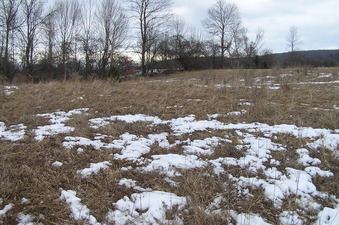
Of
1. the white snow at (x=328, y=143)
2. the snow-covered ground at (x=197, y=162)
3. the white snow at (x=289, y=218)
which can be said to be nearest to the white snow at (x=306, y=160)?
the snow-covered ground at (x=197, y=162)

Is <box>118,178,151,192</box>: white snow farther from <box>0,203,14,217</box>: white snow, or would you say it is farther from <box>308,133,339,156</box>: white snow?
<box>308,133,339,156</box>: white snow

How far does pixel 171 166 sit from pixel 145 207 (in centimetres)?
74

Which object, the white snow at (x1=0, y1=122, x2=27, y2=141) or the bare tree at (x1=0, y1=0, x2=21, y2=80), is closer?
the white snow at (x1=0, y1=122, x2=27, y2=141)

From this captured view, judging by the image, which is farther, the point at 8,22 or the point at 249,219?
the point at 8,22

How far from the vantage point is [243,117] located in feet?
15.1

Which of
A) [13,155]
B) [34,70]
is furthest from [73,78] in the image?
[34,70]

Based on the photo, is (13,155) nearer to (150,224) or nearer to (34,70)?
(150,224)

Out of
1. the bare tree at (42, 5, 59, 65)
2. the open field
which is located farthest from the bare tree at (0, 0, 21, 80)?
the open field

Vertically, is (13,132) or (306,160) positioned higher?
(13,132)

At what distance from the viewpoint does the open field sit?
1.89m

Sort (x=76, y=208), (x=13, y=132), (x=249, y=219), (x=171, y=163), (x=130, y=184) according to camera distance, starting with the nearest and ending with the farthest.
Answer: (x=249, y=219)
(x=76, y=208)
(x=130, y=184)
(x=171, y=163)
(x=13, y=132)

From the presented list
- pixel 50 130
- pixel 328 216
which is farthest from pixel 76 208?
pixel 50 130

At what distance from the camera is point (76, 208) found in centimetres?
192

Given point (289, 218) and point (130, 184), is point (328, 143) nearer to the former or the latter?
point (289, 218)
